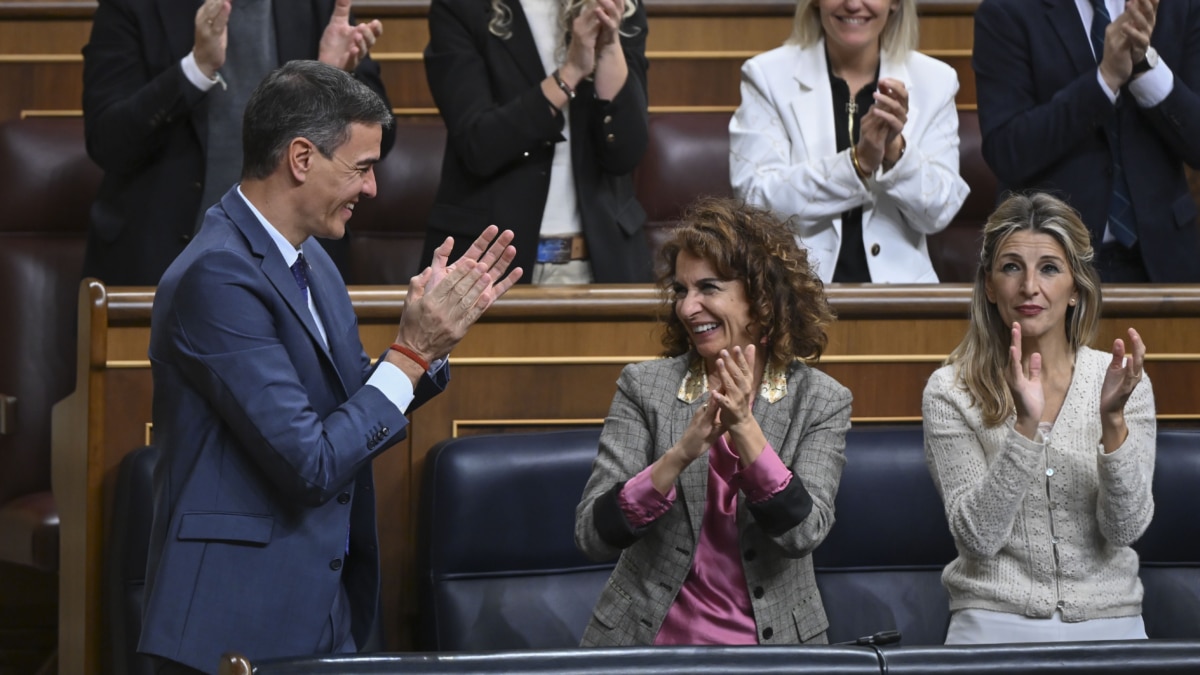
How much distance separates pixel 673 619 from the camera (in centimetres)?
194

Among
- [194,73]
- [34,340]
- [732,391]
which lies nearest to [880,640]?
[732,391]

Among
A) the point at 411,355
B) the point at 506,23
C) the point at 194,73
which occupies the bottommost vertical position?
the point at 411,355

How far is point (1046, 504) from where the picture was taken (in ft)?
6.82

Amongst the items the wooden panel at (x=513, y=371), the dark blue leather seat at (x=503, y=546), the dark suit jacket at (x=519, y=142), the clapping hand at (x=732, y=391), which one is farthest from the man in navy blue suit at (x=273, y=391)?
the dark suit jacket at (x=519, y=142)

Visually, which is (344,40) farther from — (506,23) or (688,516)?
(688,516)

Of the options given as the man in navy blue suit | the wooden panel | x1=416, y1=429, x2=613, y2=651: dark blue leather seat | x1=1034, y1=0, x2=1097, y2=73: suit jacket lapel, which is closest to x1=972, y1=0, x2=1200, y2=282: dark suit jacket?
x1=1034, y1=0, x2=1097, y2=73: suit jacket lapel

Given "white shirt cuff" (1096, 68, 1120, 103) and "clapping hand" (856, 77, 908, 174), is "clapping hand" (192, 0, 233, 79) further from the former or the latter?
"white shirt cuff" (1096, 68, 1120, 103)

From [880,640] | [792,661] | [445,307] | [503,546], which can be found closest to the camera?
[792,661]

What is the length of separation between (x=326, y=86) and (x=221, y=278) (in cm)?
24

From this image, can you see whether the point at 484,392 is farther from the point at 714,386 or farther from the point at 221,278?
the point at 221,278

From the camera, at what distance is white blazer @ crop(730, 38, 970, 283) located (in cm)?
267

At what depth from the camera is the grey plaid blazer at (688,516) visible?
193 centimetres

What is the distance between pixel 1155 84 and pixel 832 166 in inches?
22.8

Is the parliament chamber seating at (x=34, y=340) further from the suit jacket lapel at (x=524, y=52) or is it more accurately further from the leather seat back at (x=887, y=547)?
the leather seat back at (x=887, y=547)
